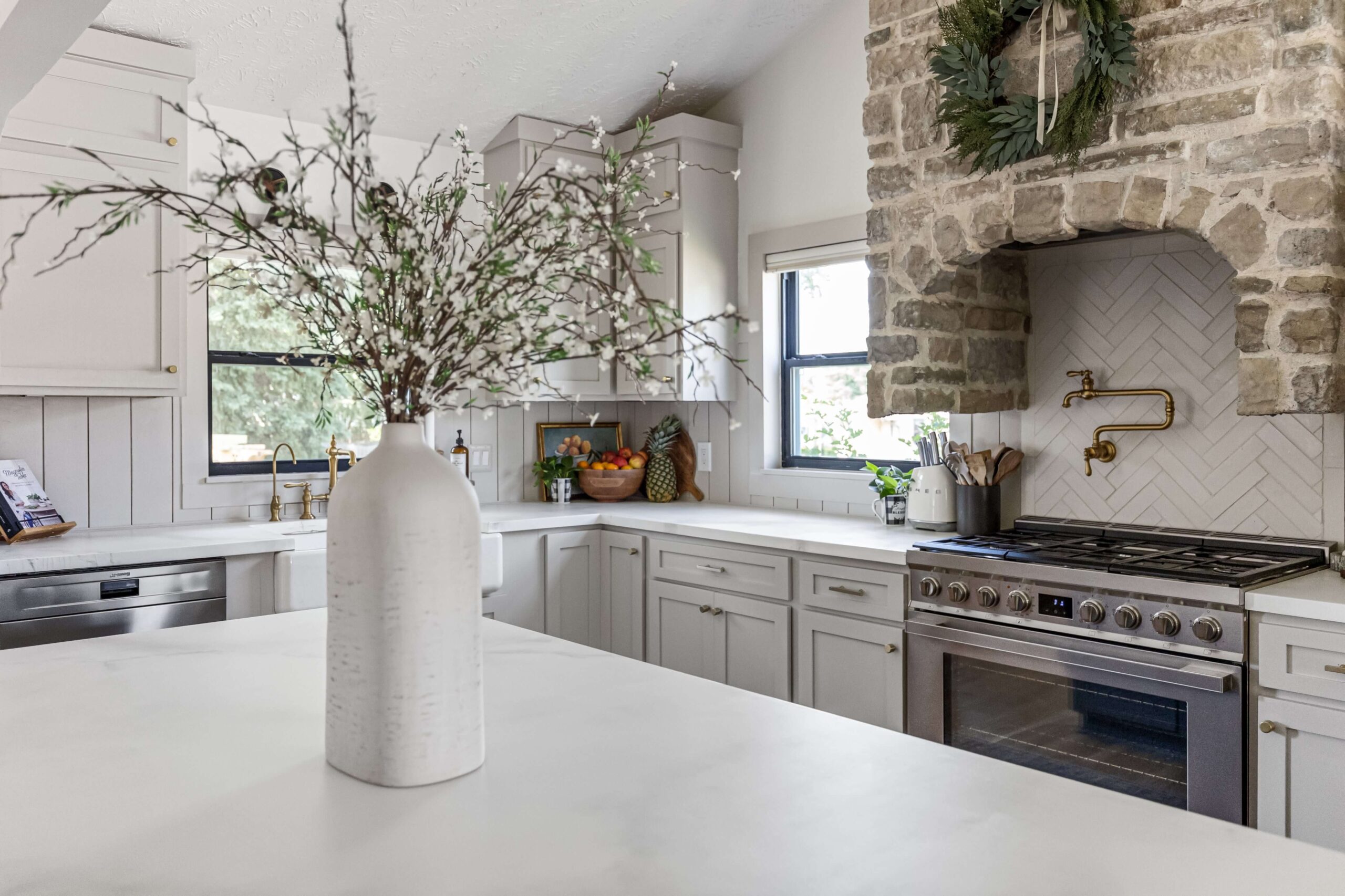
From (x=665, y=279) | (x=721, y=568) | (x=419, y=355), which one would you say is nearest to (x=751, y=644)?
(x=721, y=568)

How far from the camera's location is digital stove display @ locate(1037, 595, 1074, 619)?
8.70 ft

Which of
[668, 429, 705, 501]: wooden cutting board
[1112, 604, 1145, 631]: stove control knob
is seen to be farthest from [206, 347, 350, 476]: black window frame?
[1112, 604, 1145, 631]: stove control knob

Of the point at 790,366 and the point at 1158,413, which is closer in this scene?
the point at 1158,413

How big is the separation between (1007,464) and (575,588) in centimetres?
173

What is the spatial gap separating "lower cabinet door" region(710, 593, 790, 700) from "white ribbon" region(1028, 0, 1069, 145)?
1.66 metres

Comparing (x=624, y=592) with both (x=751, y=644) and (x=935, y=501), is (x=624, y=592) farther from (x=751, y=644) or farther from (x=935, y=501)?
(x=935, y=501)

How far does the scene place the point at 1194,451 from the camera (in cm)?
309

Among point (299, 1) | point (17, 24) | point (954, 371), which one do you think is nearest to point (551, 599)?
point (954, 371)

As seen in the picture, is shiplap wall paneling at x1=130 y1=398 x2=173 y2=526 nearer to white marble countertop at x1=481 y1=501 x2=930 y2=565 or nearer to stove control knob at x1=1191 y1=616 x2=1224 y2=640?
white marble countertop at x1=481 y1=501 x2=930 y2=565

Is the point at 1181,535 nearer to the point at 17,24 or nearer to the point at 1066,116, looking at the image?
the point at 1066,116

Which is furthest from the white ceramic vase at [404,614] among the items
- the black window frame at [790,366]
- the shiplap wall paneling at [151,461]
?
the black window frame at [790,366]

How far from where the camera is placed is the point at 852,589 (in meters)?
3.21

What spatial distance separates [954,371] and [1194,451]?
0.74m

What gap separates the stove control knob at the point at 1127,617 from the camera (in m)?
2.52
